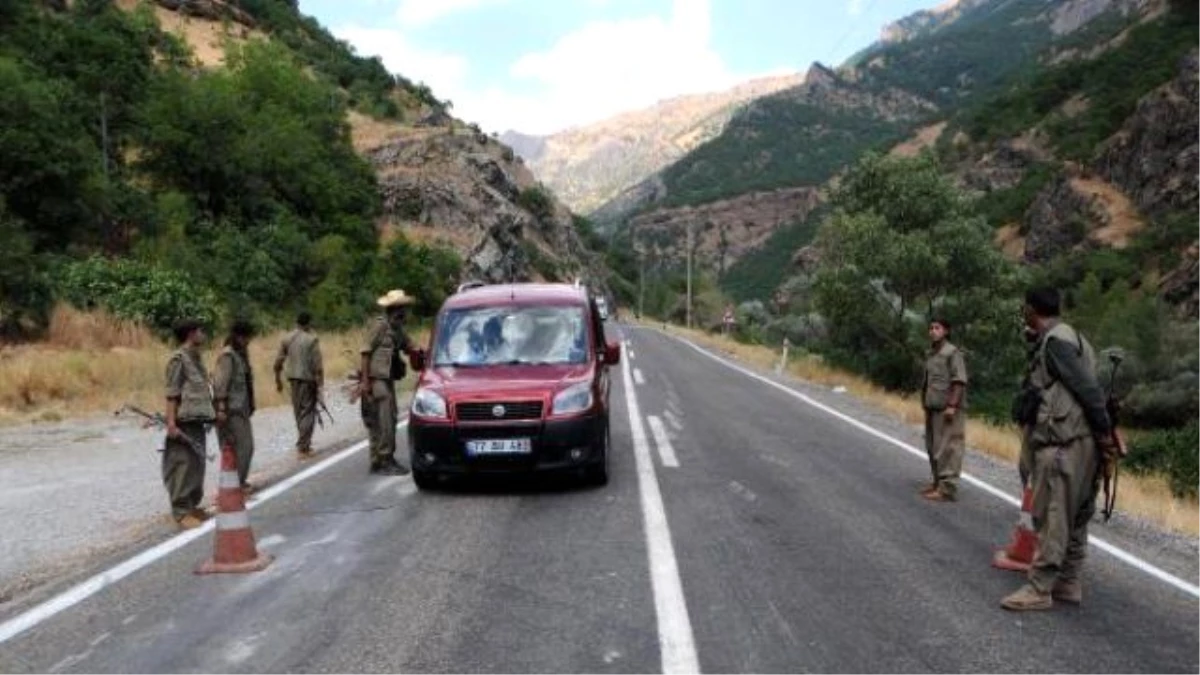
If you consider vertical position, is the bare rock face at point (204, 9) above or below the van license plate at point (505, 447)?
above

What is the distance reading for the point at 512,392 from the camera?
9703 millimetres

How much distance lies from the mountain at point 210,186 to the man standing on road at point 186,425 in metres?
16.4

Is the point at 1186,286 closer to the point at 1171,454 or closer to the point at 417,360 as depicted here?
the point at 1171,454

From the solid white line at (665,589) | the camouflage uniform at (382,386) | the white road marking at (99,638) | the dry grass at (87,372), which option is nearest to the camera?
the solid white line at (665,589)

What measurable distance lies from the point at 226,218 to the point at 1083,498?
3865cm

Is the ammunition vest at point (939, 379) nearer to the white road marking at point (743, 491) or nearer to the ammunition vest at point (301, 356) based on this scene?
the white road marking at point (743, 491)

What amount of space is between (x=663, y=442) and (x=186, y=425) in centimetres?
667

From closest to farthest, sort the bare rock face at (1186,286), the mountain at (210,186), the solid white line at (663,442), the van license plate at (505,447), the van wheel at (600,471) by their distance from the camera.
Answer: the van license plate at (505,447) < the van wheel at (600,471) < the solid white line at (663,442) < the mountain at (210,186) < the bare rock face at (1186,286)

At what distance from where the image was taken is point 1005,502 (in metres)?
10.3

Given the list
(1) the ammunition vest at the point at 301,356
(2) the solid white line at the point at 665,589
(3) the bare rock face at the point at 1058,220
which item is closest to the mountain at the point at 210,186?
(1) the ammunition vest at the point at 301,356

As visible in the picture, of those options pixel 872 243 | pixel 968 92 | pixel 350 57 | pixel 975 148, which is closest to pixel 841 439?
pixel 872 243

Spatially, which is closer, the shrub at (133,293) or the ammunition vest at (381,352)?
the ammunition vest at (381,352)

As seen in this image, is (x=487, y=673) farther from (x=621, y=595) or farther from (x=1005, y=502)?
(x=1005, y=502)

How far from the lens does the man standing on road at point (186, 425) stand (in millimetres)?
9023
